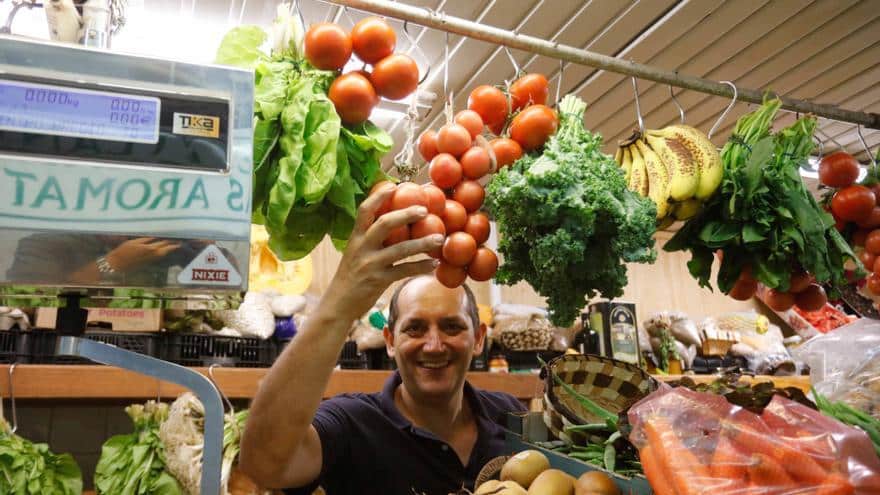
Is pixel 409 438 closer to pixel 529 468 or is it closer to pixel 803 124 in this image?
pixel 529 468

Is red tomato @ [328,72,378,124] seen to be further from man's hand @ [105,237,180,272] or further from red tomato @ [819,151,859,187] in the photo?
red tomato @ [819,151,859,187]

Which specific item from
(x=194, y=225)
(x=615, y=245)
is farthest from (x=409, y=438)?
(x=194, y=225)

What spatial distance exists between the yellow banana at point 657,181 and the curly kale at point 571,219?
336 mm

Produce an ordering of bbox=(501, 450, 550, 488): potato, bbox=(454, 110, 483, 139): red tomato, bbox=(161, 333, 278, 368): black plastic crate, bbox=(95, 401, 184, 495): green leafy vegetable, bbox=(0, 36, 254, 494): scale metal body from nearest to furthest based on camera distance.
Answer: bbox=(0, 36, 254, 494): scale metal body
bbox=(501, 450, 550, 488): potato
bbox=(454, 110, 483, 139): red tomato
bbox=(95, 401, 184, 495): green leafy vegetable
bbox=(161, 333, 278, 368): black plastic crate

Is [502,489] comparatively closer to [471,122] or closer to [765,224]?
[471,122]

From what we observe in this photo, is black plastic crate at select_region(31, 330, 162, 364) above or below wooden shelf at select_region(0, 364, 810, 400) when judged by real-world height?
above

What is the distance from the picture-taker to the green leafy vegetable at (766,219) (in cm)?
169

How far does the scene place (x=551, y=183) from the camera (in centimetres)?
118

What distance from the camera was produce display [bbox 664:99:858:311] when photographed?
5.54ft

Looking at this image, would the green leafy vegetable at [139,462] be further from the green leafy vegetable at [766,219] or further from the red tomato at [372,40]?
the green leafy vegetable at [766,219]

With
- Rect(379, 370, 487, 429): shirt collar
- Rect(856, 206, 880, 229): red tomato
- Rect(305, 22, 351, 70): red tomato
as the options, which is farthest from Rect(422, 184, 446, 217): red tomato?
Rect(856, 206, 880, 229): red tomato

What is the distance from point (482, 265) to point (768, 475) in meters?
0.58

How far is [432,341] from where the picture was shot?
197 cm

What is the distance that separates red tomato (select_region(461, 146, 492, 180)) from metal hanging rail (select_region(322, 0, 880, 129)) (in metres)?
0.44
